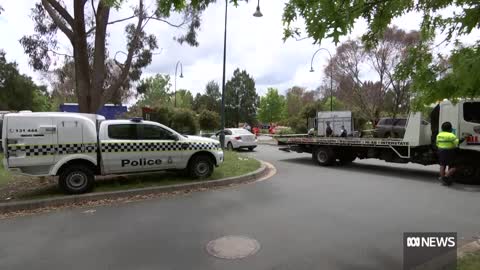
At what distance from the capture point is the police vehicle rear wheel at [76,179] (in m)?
8.28

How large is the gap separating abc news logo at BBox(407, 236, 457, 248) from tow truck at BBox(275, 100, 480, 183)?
11.5 feet

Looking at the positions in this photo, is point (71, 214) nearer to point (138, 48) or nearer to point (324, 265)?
point (324, 265)

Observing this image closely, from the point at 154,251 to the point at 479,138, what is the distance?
916cm

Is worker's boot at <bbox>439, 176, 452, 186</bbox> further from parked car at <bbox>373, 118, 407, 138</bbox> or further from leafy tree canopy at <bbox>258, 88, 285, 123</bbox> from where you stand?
leafy tree canopy at <bbox>258, 88, 285, 123</bbox>

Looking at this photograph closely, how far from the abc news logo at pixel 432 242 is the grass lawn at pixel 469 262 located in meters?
0.80

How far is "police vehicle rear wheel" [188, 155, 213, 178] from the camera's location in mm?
10156

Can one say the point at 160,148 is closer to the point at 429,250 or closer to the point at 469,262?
the point at 429,250

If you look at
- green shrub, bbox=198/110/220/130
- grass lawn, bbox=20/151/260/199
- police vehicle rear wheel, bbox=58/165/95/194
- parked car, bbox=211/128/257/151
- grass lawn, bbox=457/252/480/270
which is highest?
green shrub, bbox=198/110/220/130

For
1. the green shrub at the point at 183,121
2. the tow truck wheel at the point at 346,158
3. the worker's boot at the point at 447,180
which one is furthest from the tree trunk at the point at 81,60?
A: the green shrub at the point at 183,121

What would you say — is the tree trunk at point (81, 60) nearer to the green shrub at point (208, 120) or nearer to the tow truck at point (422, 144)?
the tow truck at point (422, 144)

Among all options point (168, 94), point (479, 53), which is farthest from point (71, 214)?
point (168, 94)

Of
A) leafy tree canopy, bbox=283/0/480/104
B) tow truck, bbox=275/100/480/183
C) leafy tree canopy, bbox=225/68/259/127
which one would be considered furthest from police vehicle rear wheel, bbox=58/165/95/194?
leafy tree canopy, bbox=225/68/259/127

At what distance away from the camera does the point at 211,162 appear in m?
10.5

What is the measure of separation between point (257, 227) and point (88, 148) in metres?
4.76
